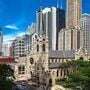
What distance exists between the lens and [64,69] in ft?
429

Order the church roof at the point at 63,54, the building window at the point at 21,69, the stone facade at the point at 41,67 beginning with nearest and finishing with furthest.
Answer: the stone facade at the point at 41,67
the building window at the point at 21,69
the church roof at the point at 63,54

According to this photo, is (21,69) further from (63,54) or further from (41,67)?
(63,54)

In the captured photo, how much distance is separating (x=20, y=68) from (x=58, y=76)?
19.4 m

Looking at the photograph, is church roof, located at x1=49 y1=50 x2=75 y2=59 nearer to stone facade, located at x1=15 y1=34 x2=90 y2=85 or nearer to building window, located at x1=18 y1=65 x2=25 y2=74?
stone facade, located at x1=15 y1=34 x2=90 y2=85

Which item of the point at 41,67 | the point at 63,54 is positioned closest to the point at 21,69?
the point at 41,67

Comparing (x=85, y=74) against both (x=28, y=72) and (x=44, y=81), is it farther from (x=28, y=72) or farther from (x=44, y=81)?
(x=28, y=72)

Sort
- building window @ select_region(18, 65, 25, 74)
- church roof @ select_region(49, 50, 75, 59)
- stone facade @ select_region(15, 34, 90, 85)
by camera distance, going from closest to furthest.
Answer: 1. stone facade @ select_region(15, 34, 90, 85)
2. building window @ select_region(18, 65, 25, 74)
3. church roof @ select_region(49, 50, 75, 59)

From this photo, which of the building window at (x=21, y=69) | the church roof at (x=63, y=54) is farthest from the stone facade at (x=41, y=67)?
the church roof at (x=63, y=54)

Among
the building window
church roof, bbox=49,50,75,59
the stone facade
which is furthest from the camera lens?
church roof, bbox=49,50,75,59

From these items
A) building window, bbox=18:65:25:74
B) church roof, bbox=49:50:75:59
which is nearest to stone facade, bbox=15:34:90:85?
building window, bbox=18:65:25:74

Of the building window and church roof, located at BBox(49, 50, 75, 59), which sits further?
church roof, located at BBox(49, 50, 75, 59)

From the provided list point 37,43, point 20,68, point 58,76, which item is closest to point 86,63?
point 58,76

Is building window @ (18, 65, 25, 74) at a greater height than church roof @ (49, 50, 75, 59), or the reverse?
church roof @ (49, 50, 75, 59)

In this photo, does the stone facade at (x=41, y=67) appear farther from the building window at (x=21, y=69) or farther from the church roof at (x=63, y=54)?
the church roof at (x=63, y=54)
